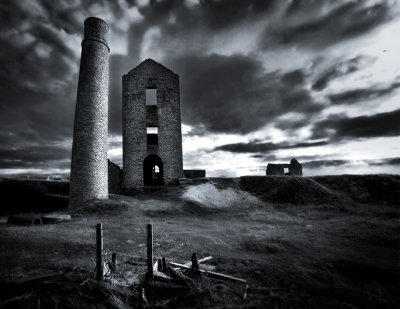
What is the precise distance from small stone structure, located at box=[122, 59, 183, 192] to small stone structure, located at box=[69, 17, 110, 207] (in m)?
4.22

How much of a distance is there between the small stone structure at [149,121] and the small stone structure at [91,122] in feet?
13.8

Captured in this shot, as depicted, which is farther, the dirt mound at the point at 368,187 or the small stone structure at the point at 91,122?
the dirt mound at the point at 368,187

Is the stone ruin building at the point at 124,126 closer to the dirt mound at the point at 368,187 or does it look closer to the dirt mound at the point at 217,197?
the dirt mound at the point at 217,197

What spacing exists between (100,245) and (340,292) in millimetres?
5019

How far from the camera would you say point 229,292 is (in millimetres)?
5117

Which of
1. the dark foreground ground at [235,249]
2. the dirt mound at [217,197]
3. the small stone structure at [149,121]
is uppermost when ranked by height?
the small stone structure at [149,121]

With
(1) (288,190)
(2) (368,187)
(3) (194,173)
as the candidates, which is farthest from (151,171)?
(2) (368,187)

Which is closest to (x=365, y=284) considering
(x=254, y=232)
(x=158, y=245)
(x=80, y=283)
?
(x=254, y=232)

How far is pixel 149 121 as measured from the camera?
2148 cm

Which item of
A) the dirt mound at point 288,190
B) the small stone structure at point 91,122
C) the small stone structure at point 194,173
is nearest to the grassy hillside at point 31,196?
the small stone structure at point 91,122

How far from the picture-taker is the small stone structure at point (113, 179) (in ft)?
67.7

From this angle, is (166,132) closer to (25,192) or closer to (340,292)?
(25,192)

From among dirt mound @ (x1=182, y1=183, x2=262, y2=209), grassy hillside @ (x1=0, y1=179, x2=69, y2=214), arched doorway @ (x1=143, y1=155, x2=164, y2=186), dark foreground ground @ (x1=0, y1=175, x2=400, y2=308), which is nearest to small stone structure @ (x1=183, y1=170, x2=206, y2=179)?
arched doorway @ (x1=143, y1=155, x2=164, y2=186)

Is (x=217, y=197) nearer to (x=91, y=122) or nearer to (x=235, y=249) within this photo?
(x=235, y=249)
